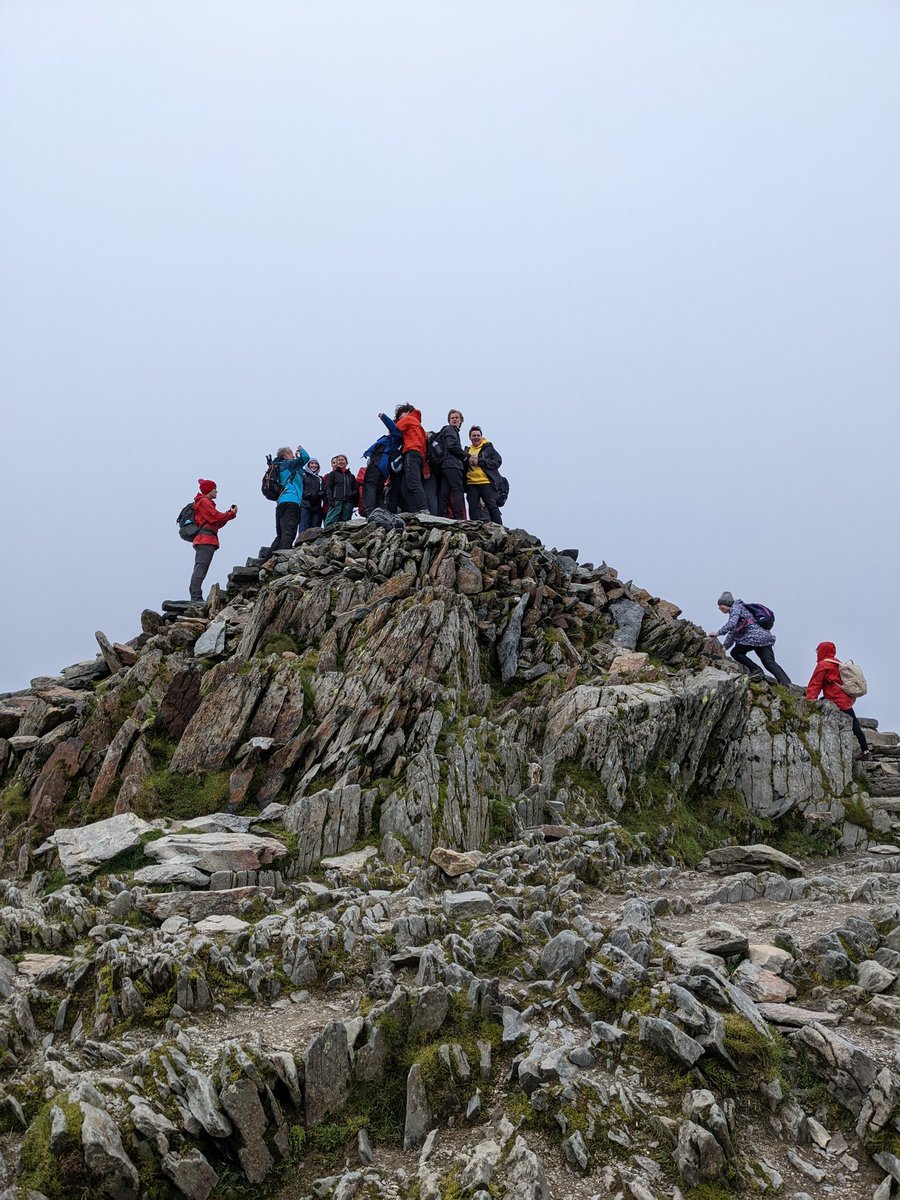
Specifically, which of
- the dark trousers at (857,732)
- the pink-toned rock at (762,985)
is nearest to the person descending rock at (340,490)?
the dark trousers at (857,732)

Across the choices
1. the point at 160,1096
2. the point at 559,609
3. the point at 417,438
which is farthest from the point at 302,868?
the point at 417,438

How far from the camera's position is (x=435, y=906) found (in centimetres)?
1410

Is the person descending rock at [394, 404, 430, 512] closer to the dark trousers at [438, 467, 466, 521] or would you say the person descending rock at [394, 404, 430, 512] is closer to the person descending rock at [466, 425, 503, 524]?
the dark trousers at [438, 467, 466, 521]

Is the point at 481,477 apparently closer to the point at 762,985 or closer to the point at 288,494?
the point at 288,494

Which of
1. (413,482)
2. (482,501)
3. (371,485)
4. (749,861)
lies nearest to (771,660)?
(749,861)

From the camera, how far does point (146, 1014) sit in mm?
10664

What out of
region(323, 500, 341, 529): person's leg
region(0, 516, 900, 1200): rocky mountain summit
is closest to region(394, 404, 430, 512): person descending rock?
region(0, 516, 900, 1200): rocky mountain summit

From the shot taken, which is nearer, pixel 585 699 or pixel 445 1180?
pixel 445 1180

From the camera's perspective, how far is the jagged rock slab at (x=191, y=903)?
14.0 metres

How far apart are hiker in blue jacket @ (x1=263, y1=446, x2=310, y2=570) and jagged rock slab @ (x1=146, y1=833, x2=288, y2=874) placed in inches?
784

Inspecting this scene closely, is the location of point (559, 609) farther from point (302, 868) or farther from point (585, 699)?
point (302, 868)

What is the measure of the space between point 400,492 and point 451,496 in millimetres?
2392

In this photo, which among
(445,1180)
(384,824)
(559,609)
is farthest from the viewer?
(559,609)

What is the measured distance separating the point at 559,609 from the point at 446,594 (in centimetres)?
589
